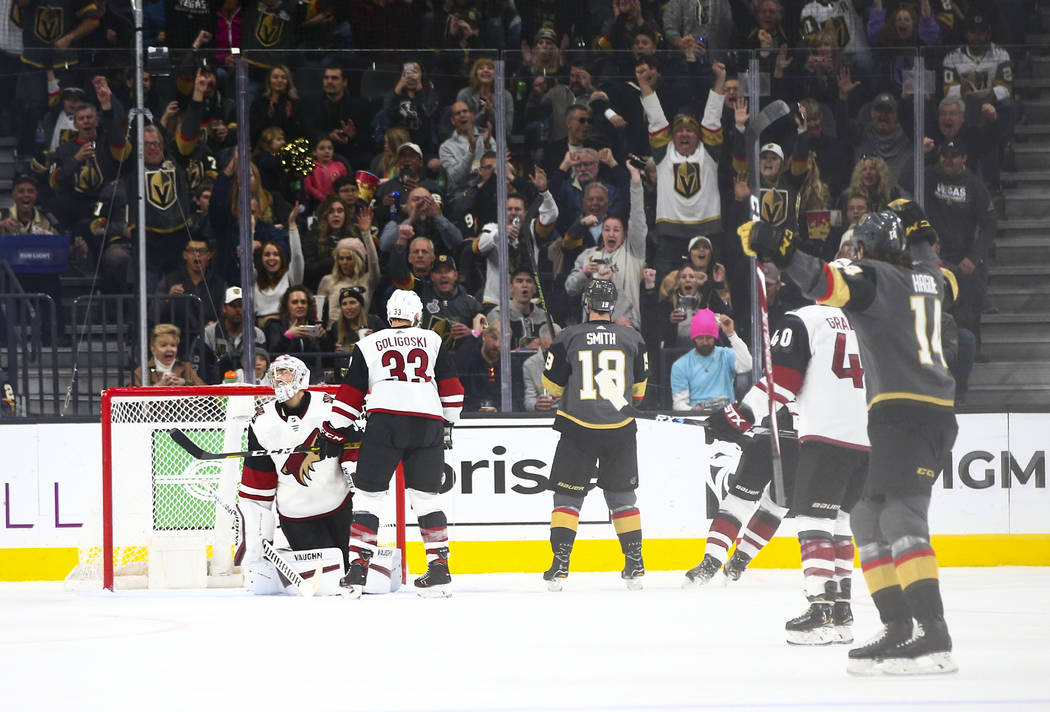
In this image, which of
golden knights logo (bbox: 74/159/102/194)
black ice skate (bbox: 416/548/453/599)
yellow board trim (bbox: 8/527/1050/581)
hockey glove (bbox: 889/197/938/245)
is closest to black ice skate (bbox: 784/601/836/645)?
hockey glove (bbox: 889/197/938/245)

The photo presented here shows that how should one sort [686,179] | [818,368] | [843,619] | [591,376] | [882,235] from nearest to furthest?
[882,235] < [843,619] < [818,368] < [591,376] < [686,179]

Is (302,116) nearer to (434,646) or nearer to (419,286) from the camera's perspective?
(419,286)

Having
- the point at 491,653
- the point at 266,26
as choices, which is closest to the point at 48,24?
the point at 266,26

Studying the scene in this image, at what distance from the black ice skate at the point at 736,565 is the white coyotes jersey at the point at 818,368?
4.78 ft

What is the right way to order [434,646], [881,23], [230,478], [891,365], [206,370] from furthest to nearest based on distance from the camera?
[881,23] → [206,370] → [230,478] → [434,646] → [891,365]

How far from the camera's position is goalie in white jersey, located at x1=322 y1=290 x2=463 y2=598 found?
253 inches

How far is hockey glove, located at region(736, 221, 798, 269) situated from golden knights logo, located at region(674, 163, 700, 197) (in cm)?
402

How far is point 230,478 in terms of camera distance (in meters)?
6.99

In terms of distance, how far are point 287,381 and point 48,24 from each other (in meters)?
4.30

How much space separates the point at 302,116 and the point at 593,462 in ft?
9.20

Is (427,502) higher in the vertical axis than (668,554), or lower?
higher

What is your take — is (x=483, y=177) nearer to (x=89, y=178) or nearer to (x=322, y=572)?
(x=89, y=178)

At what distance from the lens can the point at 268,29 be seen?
9.77m

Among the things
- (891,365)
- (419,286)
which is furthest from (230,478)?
(891,365)
